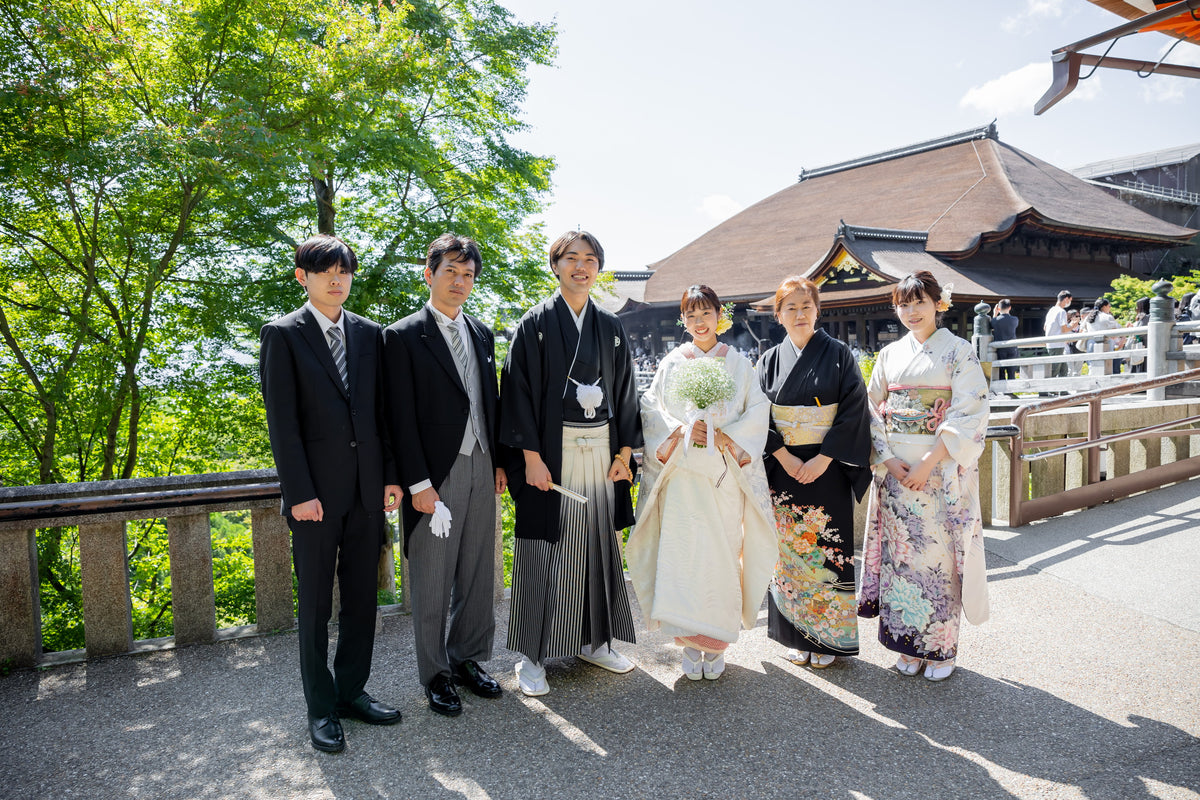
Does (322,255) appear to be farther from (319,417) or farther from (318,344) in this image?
(319,417)

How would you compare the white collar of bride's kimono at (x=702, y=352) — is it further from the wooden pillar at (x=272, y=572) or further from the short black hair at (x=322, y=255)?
the wooden pillar at (x=272, y=572)

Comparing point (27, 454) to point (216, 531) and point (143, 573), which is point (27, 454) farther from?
point (216, 531)

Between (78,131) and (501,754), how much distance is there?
19.1 feet

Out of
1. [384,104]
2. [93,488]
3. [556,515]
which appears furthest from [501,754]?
[384,104]

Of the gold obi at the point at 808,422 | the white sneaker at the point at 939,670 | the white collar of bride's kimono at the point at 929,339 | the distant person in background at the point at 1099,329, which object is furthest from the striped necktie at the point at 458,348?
the distant person in background at the point at 1099,329

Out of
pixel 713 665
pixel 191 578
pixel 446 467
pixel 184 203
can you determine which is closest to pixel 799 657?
pixel 713 665

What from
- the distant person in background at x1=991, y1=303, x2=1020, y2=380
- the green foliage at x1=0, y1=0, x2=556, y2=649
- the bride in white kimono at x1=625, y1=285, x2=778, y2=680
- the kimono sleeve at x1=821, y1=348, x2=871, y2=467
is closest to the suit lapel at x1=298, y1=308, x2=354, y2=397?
the bride in white kimono at x1=625, y1=285, x2=778, y2=680

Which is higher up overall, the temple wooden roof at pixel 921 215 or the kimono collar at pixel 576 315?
the temple wooden roof at pixel 921 215

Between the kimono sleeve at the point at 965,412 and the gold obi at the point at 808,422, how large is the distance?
1.63ft

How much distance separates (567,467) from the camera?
312 centimetres

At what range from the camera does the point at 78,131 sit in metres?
5.44

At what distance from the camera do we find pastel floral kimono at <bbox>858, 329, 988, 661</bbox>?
124 inches

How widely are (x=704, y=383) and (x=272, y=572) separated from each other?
2.42 m

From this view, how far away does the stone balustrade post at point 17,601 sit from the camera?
317 cm
